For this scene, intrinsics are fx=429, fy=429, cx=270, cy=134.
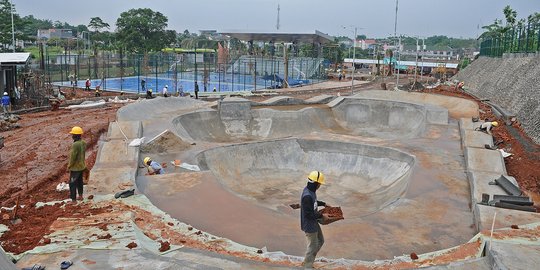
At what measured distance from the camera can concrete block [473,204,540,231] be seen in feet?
30.6

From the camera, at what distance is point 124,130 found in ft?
57.2

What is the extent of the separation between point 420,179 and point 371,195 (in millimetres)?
2460

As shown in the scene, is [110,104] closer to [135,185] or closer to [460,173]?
[135,185]

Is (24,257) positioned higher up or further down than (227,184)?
higher up

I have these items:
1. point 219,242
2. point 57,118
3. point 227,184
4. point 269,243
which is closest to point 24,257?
point 219,242

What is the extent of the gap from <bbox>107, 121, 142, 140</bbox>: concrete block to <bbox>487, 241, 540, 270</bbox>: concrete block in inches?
522

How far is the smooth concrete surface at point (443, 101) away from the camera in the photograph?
26.2 m

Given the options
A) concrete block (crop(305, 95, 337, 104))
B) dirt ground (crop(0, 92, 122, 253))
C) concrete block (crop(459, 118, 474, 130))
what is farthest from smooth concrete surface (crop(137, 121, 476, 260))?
concrete block (crop(305, 95, 337, 104))

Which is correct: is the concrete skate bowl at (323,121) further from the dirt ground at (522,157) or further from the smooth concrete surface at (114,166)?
the smooth concrete surface at (114,166)

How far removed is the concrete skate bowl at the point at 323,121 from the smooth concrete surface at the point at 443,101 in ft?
7.84

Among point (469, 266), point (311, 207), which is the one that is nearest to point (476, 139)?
point (469, 266)

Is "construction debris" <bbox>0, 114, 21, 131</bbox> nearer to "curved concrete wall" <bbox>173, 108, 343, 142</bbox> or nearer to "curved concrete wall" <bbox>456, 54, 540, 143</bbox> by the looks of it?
Answer: "curved concrete wall" <bbox>173, 108, 343, 142</bbox>

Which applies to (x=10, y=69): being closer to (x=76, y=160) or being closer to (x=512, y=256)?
(x=76, y=160)

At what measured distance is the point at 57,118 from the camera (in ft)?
76.9
